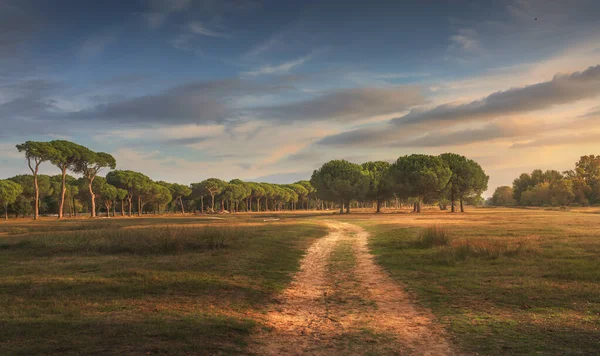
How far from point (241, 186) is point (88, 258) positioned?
129711 mm

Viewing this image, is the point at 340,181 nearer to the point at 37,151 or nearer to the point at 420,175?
the point at 420,175

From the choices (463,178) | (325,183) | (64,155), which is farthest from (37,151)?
(463,178)

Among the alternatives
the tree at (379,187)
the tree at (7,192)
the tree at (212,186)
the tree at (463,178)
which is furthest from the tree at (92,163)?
the tree at (463,178)

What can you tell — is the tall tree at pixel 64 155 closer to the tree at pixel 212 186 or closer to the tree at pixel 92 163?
the tree at pixel 92 163

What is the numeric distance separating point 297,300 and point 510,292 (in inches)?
284

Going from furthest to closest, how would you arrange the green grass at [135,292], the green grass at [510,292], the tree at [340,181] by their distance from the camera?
the tree at [340,181] < the green grass at [510,292] < the green grass at [135,292]

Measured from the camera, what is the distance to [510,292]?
1277 cm

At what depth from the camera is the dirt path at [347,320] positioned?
8.20 metres

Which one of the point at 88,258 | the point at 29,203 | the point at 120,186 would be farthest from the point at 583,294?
the point at 29,203

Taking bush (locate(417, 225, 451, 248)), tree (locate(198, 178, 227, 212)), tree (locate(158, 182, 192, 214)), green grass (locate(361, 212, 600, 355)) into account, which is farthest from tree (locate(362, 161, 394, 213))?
green grass (locate(361, 212, 600, 355))

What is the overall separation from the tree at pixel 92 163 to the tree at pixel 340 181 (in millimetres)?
48891

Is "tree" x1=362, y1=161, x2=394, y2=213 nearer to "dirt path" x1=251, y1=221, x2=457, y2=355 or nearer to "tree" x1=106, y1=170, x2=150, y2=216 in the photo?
"tree" x1=106, y1=170, x2=150, y2=216

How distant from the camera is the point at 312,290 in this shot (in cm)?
1398

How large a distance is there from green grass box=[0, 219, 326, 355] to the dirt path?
2.53ft
